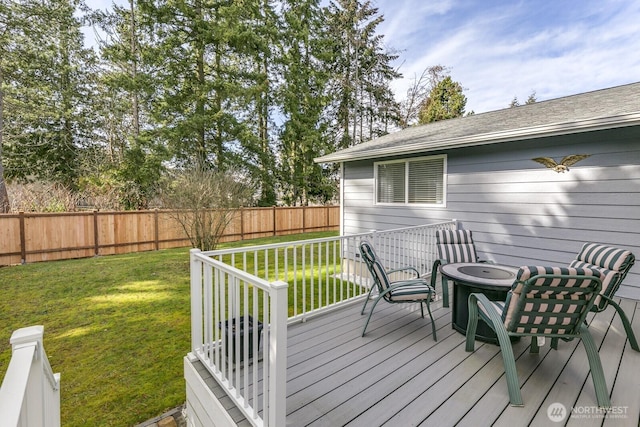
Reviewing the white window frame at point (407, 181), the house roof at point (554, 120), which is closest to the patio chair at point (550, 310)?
the house roof at point (554, 120)

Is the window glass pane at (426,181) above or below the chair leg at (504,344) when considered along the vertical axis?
above

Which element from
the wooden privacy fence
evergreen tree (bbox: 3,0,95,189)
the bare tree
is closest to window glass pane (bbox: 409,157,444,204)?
the bare tree

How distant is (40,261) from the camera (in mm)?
8375

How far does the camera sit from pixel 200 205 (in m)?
7.68

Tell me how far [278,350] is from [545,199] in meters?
4.99

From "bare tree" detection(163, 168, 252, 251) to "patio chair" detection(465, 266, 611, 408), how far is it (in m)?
6.98

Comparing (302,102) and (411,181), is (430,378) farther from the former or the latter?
(302,102)

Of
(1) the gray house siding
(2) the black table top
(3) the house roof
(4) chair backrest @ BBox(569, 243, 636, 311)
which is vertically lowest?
(2) the black table top

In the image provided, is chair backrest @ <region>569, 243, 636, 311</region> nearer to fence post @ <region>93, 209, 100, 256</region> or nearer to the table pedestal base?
the table pedestal base

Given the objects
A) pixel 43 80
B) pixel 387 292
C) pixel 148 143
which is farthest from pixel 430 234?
pixel 43 80

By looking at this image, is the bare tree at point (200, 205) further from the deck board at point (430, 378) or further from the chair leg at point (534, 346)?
the chair leg at point (534, 346)

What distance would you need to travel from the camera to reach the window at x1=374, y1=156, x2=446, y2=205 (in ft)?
19.7

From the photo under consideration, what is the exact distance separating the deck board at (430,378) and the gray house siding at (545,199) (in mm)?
1413

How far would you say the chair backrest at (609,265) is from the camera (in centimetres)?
272
